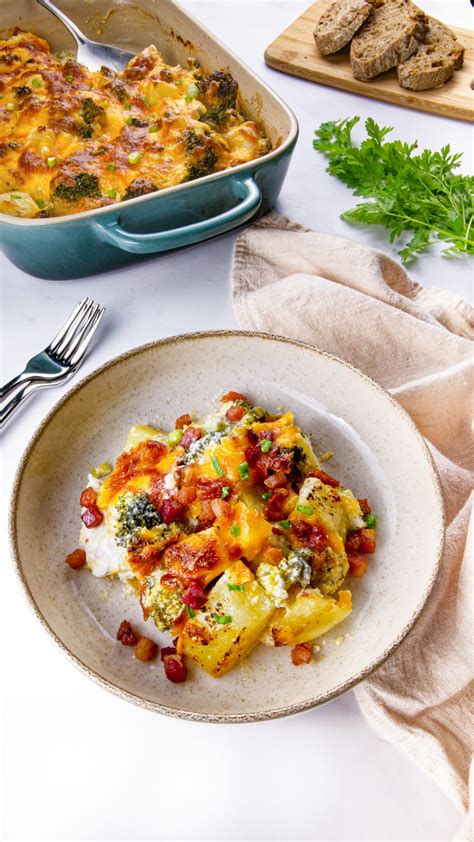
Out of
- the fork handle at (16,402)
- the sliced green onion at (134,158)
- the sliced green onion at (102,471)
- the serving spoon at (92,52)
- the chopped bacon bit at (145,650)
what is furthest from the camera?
the serving spoon at (92,52)

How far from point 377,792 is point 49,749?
0.89 metres

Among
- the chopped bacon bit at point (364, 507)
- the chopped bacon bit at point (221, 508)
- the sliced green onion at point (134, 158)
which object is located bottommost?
the chopped bacon bit at point (364, 507)

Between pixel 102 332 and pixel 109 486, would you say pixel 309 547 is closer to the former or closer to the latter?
pixel 109 486

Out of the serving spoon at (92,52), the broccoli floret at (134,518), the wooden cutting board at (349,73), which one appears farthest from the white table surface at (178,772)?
the wooden cutting board at (349,73)

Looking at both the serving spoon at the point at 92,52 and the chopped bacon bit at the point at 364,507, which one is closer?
the chopped bacon bit at the point at 364,507

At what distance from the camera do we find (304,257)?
325 cm

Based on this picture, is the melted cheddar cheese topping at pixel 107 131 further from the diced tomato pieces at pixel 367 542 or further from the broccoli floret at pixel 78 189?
the diced tomato pieces at pixel 367 542

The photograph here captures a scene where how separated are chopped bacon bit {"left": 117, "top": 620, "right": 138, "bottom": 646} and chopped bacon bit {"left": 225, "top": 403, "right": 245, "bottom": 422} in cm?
69

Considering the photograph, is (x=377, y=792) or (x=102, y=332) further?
(x=102, y=332)

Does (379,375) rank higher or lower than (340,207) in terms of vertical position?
lower

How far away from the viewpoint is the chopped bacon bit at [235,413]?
252 cm

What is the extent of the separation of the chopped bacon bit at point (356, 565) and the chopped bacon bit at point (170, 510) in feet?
1.66

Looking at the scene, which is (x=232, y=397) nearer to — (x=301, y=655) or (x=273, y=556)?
(x=273, y=556)

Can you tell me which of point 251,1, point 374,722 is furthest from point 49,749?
point 251,1
